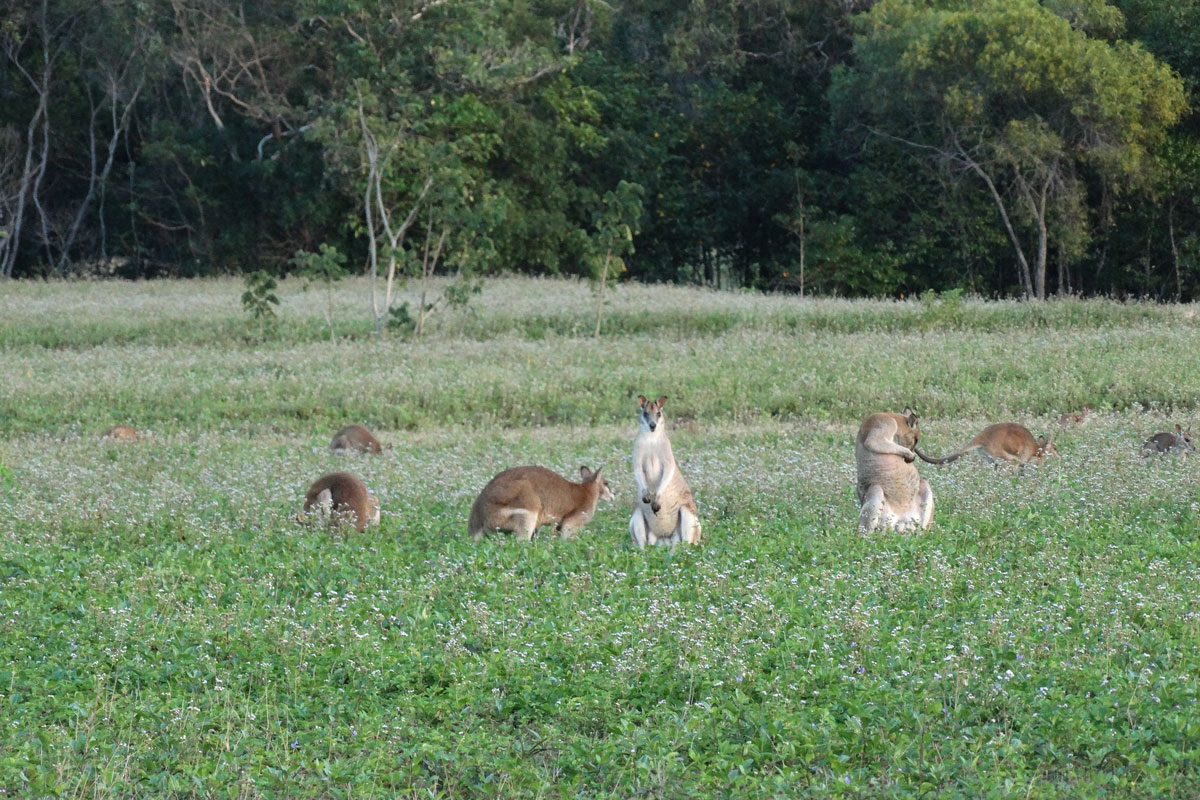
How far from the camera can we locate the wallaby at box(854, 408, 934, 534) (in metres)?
9.79

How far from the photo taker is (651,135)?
44219mm

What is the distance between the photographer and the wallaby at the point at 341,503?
34.3ft

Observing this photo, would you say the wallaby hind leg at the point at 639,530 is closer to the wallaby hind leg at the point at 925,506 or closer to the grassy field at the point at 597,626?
the grassy field at the point at 597,626

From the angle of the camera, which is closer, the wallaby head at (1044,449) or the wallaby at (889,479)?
the wallaby at (889,479)

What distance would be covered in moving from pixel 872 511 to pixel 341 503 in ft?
12.8

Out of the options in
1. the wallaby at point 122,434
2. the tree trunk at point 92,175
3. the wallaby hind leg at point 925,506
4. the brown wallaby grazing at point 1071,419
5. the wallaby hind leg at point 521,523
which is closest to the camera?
the wallaby hind leg at point 925,506

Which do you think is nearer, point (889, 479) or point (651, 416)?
point (889, 479)

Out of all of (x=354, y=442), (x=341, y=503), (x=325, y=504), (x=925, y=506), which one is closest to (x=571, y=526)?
(x=341, y=503)

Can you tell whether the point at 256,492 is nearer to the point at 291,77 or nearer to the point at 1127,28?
the point at 291,77

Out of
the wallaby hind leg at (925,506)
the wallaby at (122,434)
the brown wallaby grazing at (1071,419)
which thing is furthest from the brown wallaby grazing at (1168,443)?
the wallaby at (122,434)

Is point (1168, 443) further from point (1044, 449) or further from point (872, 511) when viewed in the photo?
point (872, 511)

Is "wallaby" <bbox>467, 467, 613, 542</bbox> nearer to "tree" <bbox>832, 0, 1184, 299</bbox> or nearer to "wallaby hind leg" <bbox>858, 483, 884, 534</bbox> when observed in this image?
"wallaby hind leg" <bbox>858, 483, 884, 534</bbox>

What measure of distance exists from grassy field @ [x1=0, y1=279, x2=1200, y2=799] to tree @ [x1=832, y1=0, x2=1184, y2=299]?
17.9 metres

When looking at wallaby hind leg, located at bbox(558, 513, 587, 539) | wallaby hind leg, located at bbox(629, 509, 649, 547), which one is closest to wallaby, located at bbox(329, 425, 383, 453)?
wallaby hind leg, located at bbox(558, 513, 587, 539)
